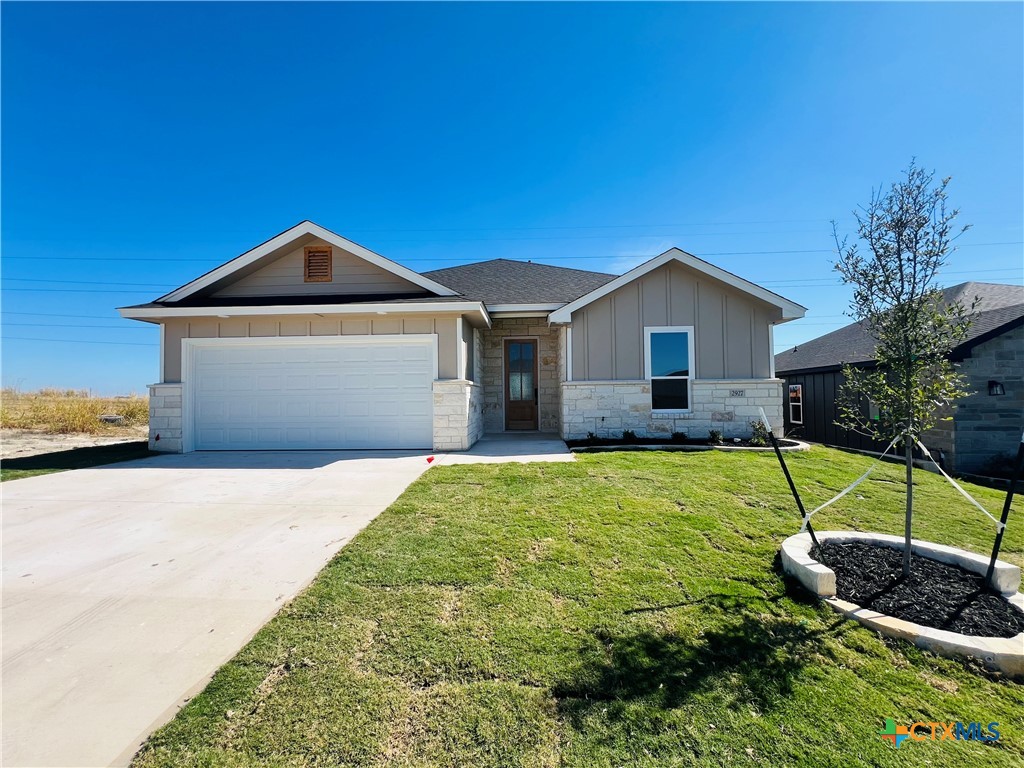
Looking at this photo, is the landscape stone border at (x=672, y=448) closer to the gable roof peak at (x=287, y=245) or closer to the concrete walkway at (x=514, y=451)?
the concrete walkway at (x=514, y=451)

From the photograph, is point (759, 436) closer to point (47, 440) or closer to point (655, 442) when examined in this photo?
point (655, 442)

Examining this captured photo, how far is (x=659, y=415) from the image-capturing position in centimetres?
917

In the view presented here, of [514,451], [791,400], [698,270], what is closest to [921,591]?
[514,451]

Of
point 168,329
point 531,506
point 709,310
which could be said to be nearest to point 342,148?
point 168,329

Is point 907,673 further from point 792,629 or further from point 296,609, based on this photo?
point 296,609

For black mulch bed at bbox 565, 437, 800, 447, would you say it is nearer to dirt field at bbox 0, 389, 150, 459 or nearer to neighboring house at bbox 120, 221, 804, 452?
neighboring house at bbox 120, 221, 804, 452

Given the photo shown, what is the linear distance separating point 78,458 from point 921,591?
13124 millimetres

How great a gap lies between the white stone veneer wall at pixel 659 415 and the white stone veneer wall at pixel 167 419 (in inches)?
348

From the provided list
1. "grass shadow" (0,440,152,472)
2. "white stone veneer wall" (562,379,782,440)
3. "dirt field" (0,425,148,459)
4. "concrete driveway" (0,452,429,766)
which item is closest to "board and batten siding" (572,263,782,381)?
"white stone veneer wall" (562,379,782,440)

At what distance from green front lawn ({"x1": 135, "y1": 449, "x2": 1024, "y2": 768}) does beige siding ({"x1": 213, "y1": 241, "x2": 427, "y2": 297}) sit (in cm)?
707

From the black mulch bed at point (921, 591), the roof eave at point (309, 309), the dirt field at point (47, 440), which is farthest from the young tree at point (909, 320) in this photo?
the dirt field at point (47, 440)

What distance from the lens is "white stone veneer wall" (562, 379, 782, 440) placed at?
9.08m

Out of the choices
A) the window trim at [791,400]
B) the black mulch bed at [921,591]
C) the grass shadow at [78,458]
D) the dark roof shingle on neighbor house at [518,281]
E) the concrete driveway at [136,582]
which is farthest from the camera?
the window trim at [791,400]

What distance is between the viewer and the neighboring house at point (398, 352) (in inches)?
338
